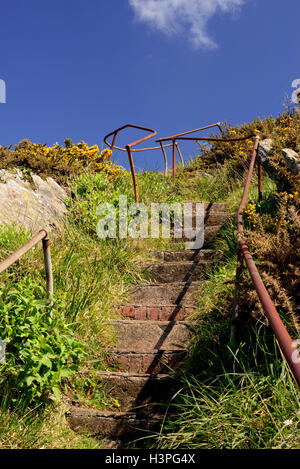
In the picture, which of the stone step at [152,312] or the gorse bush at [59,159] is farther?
the gorse bush at [59,159]

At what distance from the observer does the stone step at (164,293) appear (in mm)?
5402

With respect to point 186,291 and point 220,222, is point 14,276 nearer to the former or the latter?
point 186,291

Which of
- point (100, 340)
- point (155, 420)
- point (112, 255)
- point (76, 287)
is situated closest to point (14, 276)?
point (76, 287)

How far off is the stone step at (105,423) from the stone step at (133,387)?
34 cm

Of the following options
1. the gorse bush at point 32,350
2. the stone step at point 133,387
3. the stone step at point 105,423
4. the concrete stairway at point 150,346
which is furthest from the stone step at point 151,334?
the gorse bush at point 32,350

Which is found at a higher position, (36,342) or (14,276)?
(14,276)

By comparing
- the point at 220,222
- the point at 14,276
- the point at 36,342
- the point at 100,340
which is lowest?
the point at 100,340

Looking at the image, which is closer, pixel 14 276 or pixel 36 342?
pixel 36 342

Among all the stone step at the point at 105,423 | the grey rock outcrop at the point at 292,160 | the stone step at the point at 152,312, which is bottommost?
the stone step at the point at 105,423

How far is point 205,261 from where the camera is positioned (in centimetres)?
581

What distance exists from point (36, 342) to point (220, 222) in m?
4.79

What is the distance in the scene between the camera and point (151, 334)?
15.6 feet

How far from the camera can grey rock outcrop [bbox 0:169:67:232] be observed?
18.6ft

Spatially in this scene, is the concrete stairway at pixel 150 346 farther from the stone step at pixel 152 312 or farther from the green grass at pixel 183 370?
the green grass at pixel 183 370
